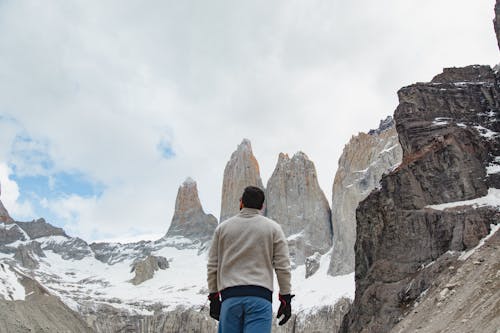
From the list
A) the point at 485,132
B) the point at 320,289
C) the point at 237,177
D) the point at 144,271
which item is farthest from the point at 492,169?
the point at 144,271

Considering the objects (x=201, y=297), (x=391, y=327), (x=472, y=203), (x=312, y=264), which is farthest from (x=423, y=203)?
(x=201, y=297)

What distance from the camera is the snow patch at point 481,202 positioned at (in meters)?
45.2

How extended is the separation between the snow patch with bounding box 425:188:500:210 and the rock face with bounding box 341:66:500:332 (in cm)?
57

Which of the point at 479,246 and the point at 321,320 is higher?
the point at 479,246

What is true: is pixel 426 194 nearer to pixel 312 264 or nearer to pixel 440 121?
pixel 440 121

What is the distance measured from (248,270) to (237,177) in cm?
18390

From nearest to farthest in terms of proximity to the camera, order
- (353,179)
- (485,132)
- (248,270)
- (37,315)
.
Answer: (248,270)
(485,132)
(37,315)
(353,179)

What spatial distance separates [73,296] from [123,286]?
106 feet

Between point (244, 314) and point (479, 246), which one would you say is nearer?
point (244, 314)

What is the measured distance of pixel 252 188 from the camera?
22.9 feet

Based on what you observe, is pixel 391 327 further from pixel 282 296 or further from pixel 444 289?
pixel 282 296

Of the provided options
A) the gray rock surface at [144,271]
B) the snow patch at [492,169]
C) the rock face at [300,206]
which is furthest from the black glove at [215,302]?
the gray rock surface at [144,271]

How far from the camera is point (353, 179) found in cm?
15400

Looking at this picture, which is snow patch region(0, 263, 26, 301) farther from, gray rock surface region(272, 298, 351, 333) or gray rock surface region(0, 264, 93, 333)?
gray rock surface region(272, 298, 351, 333)
